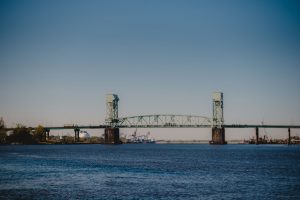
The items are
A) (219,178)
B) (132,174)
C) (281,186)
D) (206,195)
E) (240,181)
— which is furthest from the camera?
(132,174)

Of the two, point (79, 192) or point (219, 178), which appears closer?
point (79, 192)

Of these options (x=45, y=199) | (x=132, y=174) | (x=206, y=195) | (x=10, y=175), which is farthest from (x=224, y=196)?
(x=10, y=175)

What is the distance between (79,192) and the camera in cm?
4453

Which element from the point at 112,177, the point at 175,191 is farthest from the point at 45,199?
the point at 112,177

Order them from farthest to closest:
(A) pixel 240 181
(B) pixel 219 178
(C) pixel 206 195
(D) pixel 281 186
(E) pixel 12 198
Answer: (B) pixel 219 178 < (A) pixel 240 181 < (D) pixel 281 186 < (C) pixel 206 195 < (E) pixel 12 198

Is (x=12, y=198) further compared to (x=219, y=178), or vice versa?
(x=219, y=178)

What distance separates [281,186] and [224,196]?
9859 millimetres

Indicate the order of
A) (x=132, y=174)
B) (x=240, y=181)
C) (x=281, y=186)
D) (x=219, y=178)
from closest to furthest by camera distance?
(x=281, y=186), (x=240, y=181), (x=219, y=178), (x=132, y=174)

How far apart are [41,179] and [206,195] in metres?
20.4

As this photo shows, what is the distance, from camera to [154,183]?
51.7 meters

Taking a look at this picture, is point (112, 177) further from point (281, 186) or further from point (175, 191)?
point (281, 186)

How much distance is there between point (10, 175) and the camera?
192ft

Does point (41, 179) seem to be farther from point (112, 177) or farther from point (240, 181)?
point (240, 181)

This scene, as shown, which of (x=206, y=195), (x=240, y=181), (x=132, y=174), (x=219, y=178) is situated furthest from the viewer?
(x=132, y=174)
